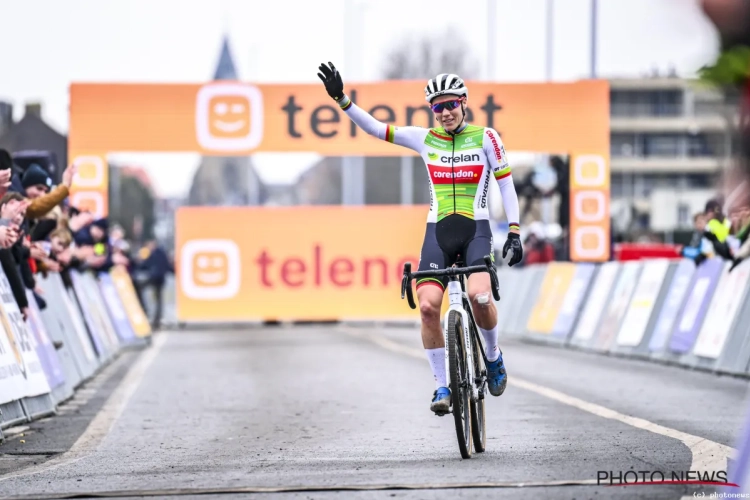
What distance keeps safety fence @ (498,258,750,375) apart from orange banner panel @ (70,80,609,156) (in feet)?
9.40

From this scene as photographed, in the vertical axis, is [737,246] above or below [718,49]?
below

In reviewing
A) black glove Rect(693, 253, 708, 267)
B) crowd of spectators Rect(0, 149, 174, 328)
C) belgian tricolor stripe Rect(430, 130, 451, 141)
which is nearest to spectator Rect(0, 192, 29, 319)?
crowd of spectators Rect(0, 149, 174, 328)

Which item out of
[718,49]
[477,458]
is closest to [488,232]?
[477,458]

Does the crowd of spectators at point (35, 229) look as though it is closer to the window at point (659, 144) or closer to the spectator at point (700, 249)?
the spectator at point (700, 249)

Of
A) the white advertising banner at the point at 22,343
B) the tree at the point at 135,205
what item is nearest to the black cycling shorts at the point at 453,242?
the white advertising banner at the point at 22,343

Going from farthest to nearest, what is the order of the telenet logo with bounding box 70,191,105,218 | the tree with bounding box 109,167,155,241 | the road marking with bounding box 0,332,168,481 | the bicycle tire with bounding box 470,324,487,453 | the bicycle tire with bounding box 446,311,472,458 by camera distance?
the tree with bounding box 109,167,155,241
the telenet logo with bounding box 70,191,105,218
the road marking with bounding box 0,332,168,481
the bicycle tire with bounding box 470,324,487,453
the bicycle tire with bounding box 446,311,472,458

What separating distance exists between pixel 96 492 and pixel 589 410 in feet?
18.9

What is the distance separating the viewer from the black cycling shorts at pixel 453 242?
849cm

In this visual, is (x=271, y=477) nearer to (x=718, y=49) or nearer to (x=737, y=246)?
(x=718, y=49)

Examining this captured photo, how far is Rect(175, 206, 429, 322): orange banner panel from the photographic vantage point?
1211 inches

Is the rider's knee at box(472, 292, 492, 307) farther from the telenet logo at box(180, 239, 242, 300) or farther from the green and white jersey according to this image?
the telenet logo at box(180, 239, 242, 300)

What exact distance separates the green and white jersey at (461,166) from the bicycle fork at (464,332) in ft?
1.51

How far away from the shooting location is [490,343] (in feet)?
28.3

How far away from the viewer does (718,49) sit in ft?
9.57
